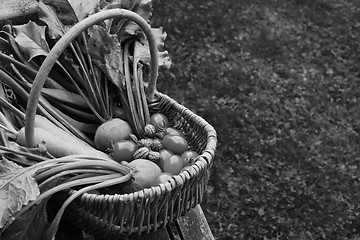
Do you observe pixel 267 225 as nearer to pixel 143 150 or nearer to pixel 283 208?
pixel 283 208

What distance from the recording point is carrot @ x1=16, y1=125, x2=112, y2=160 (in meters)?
1.66

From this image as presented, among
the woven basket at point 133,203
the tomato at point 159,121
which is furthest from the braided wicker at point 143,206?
the tomato at point 159,121

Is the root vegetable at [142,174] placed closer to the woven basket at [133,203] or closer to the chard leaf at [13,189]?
the woven basket at [133,203]

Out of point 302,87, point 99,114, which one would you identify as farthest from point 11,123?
point 302,87

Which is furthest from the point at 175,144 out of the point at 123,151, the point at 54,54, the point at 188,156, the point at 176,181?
the point at 54,54

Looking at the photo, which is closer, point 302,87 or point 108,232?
point 108,232

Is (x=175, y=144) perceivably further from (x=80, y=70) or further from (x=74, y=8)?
(x=74, y=8)

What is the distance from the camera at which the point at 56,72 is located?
1.97 m

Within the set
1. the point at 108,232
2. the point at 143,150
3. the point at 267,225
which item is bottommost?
the point at 267,225

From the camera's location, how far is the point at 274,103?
351 cm

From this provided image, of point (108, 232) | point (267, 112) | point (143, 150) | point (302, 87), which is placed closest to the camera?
point (108, 232)

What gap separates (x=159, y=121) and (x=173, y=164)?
0.21 metres

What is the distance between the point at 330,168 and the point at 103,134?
1.70 m

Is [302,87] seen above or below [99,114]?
below
